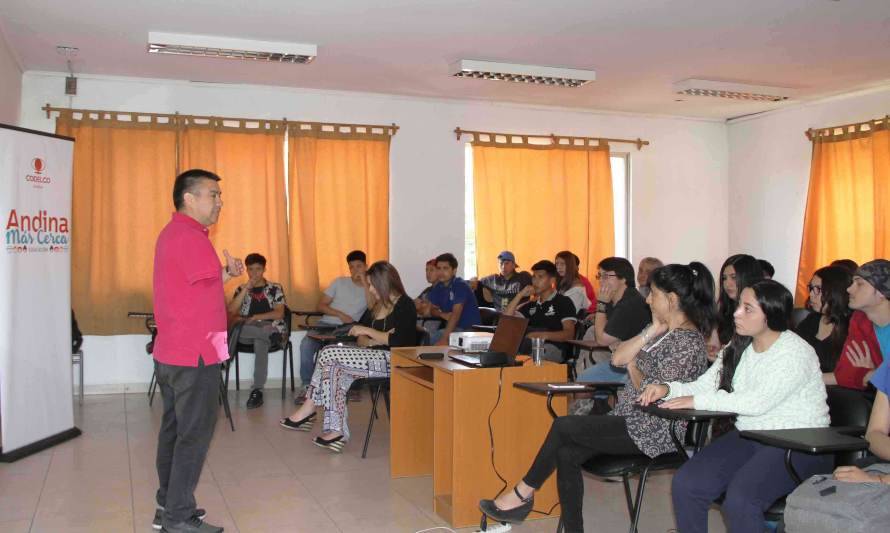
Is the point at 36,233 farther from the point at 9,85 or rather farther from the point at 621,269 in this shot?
the point at 621,269

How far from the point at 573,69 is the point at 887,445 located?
4826mm

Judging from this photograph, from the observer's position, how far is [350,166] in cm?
777

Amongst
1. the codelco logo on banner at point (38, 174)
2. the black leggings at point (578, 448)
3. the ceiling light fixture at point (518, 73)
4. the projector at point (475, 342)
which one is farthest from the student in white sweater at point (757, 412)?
the ceiling light fixture at point (518, 73)

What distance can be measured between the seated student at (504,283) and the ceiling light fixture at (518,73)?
174 cm

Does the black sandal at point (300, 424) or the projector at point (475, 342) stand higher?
the projector at point (475, 342)

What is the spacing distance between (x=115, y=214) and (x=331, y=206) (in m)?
1.88

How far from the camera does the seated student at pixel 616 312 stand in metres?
4.36

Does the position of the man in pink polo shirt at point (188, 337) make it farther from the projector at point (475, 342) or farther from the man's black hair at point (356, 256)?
the man's black hair at point (356, 256)

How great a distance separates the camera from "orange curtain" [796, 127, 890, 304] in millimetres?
7227

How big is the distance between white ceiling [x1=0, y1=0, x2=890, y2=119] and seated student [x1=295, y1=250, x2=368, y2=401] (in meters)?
1.65

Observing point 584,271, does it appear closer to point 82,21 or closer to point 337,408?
point 337,408

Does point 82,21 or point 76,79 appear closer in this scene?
point 82,21

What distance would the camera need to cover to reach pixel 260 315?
6918mm

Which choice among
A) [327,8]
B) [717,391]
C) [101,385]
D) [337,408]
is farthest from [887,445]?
[101,385]
